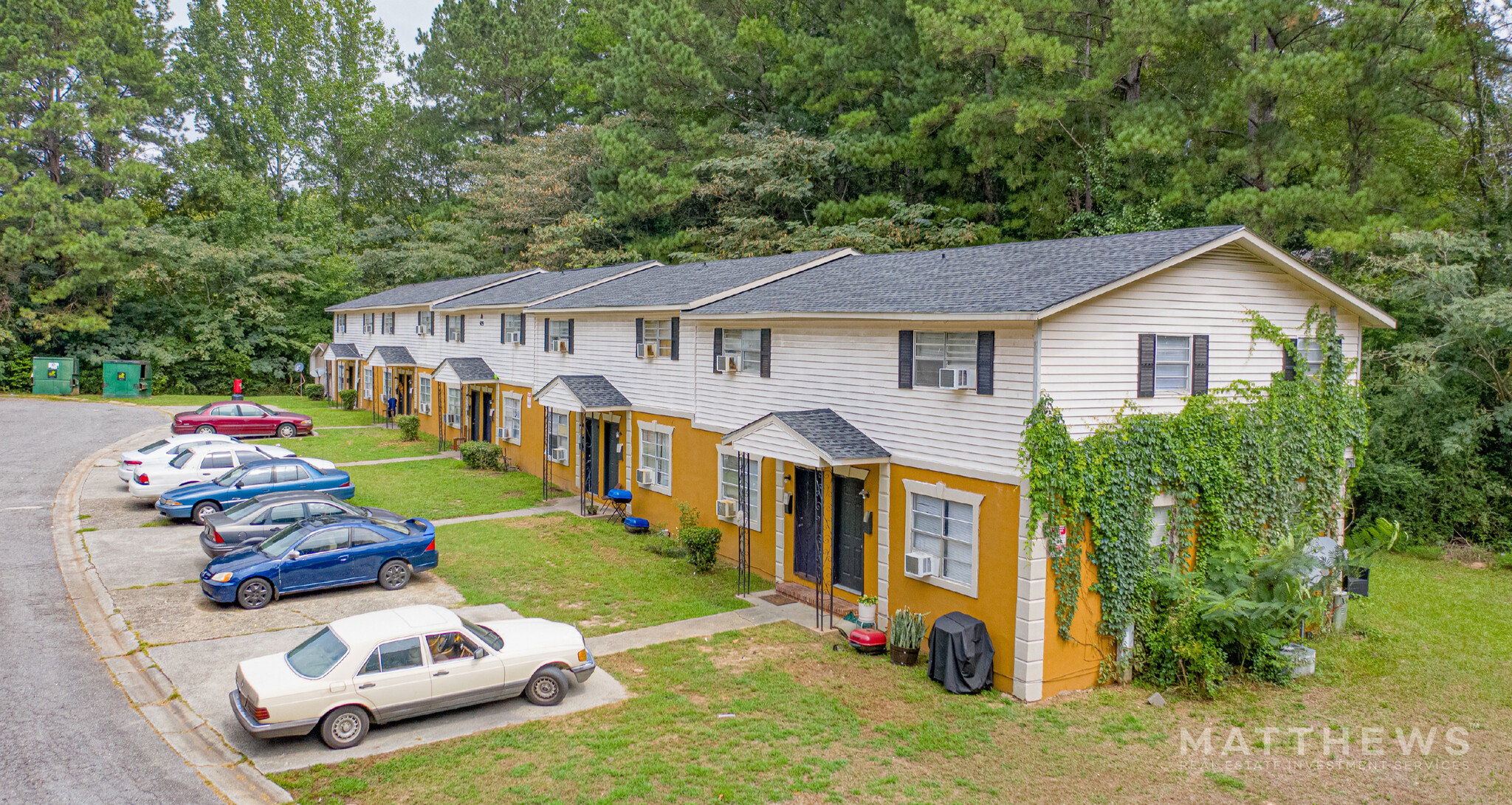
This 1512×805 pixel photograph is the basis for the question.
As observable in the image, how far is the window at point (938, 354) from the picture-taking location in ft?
41.5

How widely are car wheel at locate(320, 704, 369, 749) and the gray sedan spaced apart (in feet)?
23.9

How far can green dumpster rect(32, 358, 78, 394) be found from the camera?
140ft

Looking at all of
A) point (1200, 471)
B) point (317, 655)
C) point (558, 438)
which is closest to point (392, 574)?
point (317, 655)

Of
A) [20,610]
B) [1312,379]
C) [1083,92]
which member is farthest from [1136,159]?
[20,610]

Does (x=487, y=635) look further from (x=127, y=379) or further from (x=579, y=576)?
(x=127, y=379)

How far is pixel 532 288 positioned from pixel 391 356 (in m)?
9.81

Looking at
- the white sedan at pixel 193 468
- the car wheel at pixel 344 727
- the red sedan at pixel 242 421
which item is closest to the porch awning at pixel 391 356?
the red sedan at pixel 242 421

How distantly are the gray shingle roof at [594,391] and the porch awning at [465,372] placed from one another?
23.0ft

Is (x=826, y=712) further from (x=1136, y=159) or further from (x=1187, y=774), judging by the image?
(x=1136, y=159)

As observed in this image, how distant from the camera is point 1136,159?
28094 mm

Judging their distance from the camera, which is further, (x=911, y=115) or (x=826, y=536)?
(x=911, y=115)

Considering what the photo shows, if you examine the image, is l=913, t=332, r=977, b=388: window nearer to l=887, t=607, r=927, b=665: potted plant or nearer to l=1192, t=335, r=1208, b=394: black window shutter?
l=887, t=607, r=927, b=665: potted plant

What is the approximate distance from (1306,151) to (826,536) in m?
17.8

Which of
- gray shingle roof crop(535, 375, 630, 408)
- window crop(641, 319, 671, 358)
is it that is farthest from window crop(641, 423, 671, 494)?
window crop(641, 319, 671, 358)
